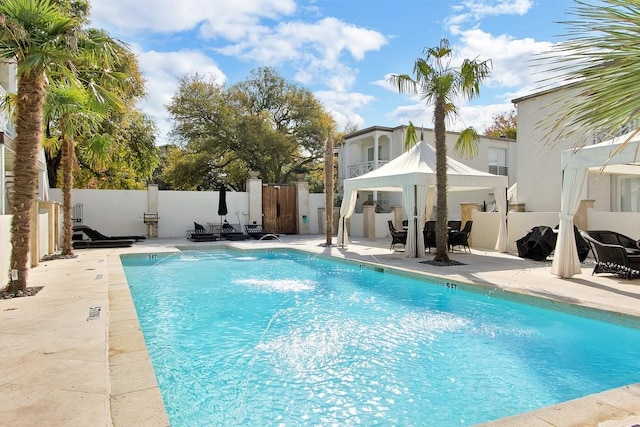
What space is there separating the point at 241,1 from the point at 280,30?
11.9ft

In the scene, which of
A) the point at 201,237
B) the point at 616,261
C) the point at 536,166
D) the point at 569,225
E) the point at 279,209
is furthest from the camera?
the point at 279,209

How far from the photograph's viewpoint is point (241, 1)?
926cm

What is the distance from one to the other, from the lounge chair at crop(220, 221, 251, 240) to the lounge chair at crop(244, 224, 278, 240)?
0.36m

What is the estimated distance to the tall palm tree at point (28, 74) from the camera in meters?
5.76

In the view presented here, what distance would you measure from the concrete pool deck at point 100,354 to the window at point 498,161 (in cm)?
1668

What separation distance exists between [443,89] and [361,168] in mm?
15518

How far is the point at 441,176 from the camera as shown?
10.4 metres

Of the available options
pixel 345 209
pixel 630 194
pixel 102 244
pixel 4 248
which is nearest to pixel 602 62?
Answer: pixel 4 248

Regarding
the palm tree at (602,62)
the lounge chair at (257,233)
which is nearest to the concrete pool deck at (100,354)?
the palm tree at (602,62)

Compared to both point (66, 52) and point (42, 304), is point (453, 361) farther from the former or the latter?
point (66, 52)

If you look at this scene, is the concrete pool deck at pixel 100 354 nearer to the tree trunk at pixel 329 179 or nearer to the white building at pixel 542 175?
the tree trunk at pixel 329 179

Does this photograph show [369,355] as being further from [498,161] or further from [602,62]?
[498,161]

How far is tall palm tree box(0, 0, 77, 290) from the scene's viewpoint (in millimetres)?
5762

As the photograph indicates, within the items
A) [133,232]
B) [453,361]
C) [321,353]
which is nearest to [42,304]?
[321,353]
